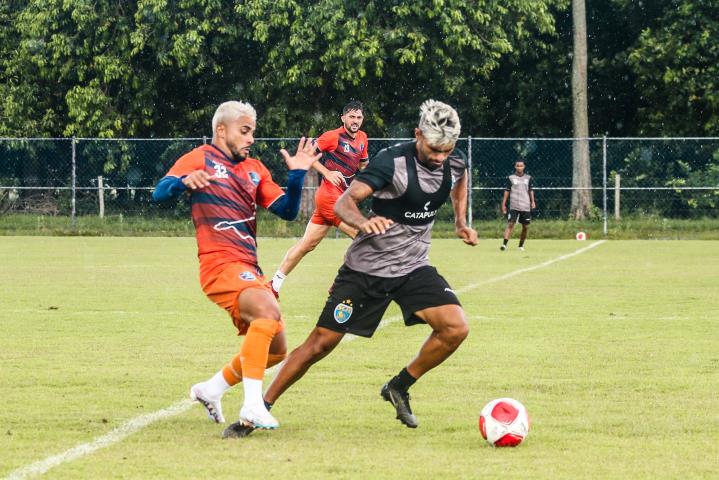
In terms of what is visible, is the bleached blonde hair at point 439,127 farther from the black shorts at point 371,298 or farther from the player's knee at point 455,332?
the player's knee at point 455,332

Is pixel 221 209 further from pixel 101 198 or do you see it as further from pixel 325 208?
pixel 101 198

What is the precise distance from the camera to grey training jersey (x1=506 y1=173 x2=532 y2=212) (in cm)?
2731

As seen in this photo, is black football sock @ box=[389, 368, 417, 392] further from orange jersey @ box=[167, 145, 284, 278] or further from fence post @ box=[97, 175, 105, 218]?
fence post @ box=[97, 175, 105, 218]

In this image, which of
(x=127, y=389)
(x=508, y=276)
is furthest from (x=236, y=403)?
(x=508, y=276)

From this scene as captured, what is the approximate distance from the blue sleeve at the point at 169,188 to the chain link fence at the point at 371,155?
25.2 metres

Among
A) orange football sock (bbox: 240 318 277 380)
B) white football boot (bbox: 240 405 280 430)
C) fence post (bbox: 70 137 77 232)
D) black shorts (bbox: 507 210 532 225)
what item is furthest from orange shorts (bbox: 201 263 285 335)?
fence post (bbox: 70 137 77 232)

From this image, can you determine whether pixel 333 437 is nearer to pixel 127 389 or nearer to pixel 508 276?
pixel 127 389

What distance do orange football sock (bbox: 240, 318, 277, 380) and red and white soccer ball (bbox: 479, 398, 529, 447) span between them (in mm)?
1183

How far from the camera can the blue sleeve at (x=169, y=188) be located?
6914 millimetres

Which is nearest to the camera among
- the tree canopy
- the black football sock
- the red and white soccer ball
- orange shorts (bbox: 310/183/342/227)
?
the red and white soccer ball

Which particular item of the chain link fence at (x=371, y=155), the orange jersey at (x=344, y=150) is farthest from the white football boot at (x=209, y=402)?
the chain link fence at (x=371, y=155)

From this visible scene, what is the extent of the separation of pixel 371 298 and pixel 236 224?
0.87 meters

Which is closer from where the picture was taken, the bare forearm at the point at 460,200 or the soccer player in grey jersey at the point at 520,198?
the bare forearm at the point at 460,200

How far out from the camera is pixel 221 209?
7.11 metres
